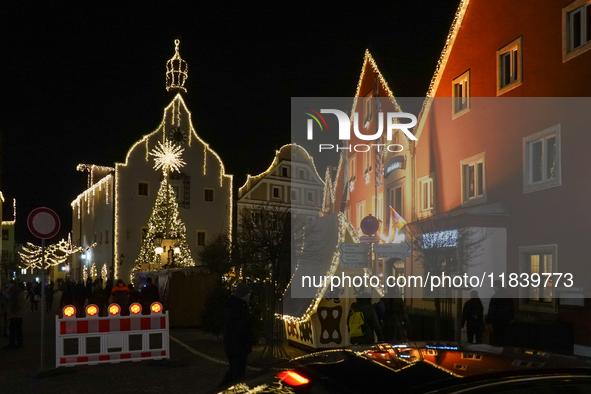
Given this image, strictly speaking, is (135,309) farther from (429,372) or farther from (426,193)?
(426,193)

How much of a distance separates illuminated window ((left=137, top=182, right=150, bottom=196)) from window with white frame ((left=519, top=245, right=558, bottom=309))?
116 feet

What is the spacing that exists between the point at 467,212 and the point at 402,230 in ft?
19.0

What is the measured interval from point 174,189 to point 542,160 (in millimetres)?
34800

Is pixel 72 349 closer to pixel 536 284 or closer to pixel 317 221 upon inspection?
pixel 317 221

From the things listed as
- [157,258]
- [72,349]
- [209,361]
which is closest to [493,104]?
[209,361]

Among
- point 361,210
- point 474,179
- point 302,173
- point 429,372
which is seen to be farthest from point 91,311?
point 302,173

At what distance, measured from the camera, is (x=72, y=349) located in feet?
38.8

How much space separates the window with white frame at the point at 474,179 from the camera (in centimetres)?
2048

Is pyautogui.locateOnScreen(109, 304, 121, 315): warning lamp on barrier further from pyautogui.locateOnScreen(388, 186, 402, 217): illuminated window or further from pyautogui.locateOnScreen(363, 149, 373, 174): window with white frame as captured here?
pyautogui.locateOnScreen(363, 149, 373, 174): window with white frame

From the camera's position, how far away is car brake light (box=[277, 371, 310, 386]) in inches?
126

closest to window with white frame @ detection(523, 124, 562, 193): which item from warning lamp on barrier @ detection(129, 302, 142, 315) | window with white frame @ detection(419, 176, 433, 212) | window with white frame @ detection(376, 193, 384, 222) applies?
Result: window with white frame @ detection(419, 176, 433, 212)

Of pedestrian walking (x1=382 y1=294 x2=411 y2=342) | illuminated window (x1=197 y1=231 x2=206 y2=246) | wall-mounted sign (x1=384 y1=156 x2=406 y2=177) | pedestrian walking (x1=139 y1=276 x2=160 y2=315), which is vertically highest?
wall-mounted sign (x1=384 y1=156 x2=406 y2=177)

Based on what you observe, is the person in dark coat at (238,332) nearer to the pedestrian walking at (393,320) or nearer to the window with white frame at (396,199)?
the pedestrian walking at (393,320)

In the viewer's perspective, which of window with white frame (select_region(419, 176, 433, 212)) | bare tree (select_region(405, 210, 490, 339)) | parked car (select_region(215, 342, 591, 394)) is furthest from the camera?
window with white frame (select_region(419, 176, 433, 212))
